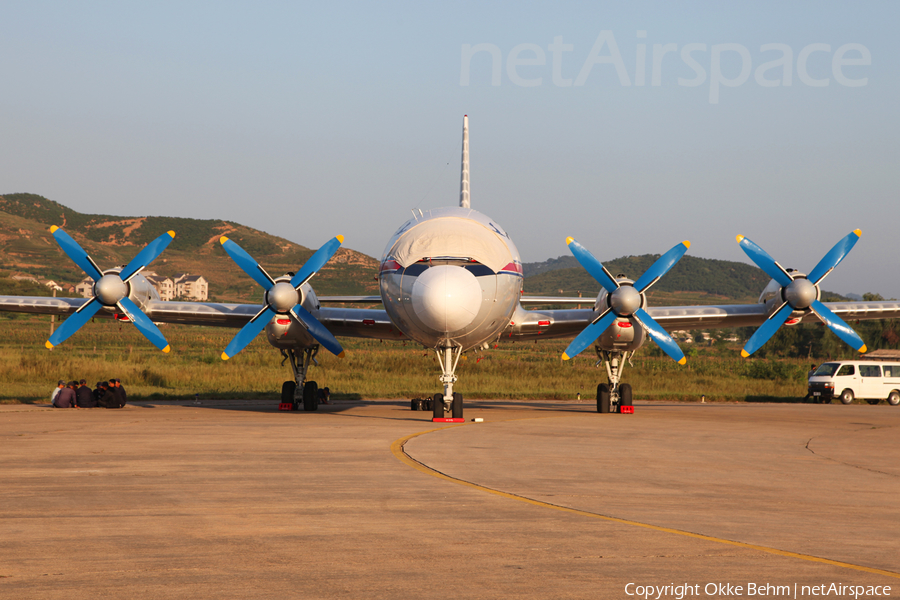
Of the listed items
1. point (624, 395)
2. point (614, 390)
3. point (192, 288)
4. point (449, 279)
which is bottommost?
point (624, 395)

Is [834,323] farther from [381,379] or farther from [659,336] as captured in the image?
[381,379]

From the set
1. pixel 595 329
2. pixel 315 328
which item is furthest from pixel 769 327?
pixel 315 328

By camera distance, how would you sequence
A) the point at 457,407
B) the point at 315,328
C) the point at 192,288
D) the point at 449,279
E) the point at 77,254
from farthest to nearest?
the point at 192,288 → the point at 77,254 → the point at 315,328 → the point at 457,407 → the point at 449,279

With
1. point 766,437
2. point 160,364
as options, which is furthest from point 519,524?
point 160,364

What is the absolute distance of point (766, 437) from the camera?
1595cm

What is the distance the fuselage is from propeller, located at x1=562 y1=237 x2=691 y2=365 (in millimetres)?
3892

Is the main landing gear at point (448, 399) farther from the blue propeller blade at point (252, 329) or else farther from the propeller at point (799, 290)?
the propeller at point (799, 290)

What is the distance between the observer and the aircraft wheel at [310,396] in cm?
2312

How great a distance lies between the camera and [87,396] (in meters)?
22.4

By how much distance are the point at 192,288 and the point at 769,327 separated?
15175 cm

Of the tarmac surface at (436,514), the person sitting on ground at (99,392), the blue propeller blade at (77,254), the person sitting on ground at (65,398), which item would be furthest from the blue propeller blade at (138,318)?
the tarmac surface at (436,514)

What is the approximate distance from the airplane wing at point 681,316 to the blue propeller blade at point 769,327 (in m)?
0.66

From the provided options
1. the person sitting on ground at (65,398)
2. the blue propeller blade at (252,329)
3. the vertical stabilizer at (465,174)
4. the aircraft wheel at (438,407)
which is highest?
the vertical stabilizer at (465,174)

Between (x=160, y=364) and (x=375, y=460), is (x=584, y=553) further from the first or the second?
(x=160, y=364)
